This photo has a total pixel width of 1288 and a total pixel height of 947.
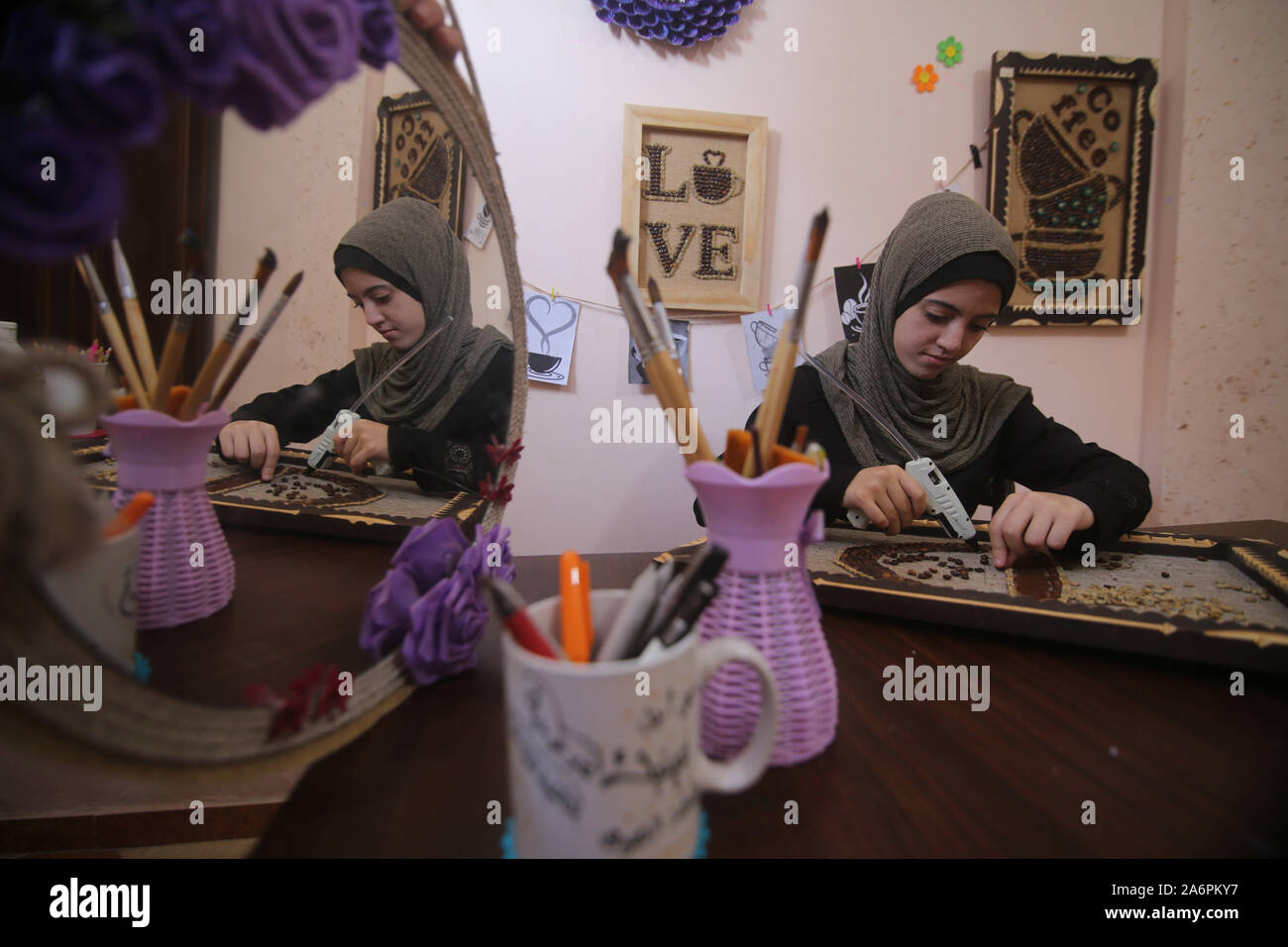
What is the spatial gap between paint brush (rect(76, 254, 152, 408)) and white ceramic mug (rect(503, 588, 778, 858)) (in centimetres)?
22

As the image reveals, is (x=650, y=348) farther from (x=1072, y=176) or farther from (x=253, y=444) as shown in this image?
(x=1072, y=176)

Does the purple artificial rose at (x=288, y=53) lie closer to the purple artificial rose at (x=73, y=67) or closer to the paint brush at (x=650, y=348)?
the purple artificial rose at (x=73, y=67)

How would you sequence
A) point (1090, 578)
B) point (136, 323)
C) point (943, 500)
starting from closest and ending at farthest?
1. point (136, 323)
2. point (1090, 578)
3. point (943, 500)

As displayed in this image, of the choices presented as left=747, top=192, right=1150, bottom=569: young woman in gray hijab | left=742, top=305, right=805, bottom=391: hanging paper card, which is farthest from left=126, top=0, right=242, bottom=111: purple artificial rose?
left=742, top=305, right=805, bottom=391: hanging paper card

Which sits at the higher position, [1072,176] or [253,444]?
[1072,176]

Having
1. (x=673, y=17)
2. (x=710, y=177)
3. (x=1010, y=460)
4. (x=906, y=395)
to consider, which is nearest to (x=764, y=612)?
(x=906, y=395)

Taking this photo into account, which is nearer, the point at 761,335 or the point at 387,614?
the point at 387,614

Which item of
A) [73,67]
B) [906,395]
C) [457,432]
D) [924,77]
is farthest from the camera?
[924,77]

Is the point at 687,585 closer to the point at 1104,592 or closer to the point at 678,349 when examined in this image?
the point at 1104,592

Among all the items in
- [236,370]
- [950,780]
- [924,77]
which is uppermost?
[924,77]

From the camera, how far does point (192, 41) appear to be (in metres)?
0.23

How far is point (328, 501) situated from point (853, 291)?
1.16m

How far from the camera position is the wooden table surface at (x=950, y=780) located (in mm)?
289

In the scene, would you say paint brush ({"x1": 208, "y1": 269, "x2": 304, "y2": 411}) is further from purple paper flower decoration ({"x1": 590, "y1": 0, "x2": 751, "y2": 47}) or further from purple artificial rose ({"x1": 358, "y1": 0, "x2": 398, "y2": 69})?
purple paper flower decoration ({"x1": 590, "y1": 0, "x2": 751, "y2": 47})
